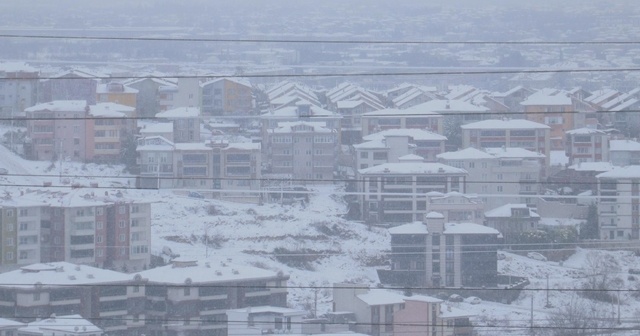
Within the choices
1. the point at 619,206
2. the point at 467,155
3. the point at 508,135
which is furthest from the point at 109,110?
the point at 619,206

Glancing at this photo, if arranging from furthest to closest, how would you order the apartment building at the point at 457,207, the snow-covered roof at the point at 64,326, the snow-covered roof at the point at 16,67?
the snow-covered roof at the point at 16,67 → the apartment building at the point at 457,207 → the snow-covered roof at the point at 64,326

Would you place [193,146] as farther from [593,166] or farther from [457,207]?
[593,166]

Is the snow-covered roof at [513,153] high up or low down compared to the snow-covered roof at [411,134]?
down

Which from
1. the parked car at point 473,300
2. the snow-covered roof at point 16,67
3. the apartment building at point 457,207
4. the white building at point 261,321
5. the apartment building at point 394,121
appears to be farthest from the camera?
the apartment building at point 394,121

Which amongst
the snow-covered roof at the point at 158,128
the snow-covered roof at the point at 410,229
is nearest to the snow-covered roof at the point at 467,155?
the snow-covered roof at the point at 410,229

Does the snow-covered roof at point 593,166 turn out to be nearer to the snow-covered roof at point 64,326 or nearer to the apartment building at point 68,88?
the apartment building at point 68,88

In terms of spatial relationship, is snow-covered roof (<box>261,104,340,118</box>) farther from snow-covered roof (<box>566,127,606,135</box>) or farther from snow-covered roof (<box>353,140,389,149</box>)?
snow-covered roof (<box>566,127,606,135</box>)

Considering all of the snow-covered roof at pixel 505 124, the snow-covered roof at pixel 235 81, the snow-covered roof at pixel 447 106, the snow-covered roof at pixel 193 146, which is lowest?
the snow-covered roof at pixel 193 146

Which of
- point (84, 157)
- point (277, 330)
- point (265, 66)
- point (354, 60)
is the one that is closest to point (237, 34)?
point (265, 66)
